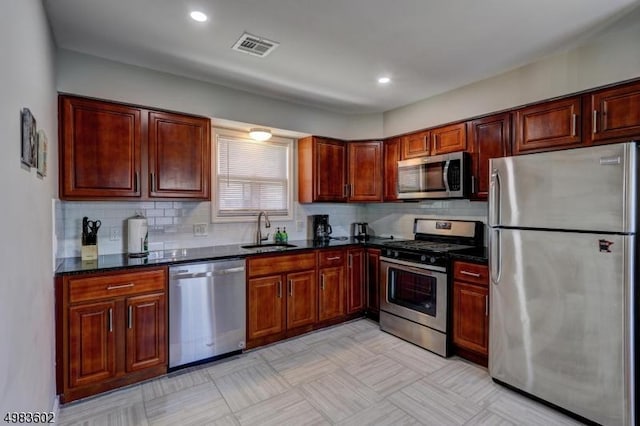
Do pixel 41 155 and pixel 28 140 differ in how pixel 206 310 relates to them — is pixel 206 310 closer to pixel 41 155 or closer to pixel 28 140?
pixel 41 155

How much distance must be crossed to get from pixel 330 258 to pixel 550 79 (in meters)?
2.67

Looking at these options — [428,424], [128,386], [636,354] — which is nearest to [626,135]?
[636,354]

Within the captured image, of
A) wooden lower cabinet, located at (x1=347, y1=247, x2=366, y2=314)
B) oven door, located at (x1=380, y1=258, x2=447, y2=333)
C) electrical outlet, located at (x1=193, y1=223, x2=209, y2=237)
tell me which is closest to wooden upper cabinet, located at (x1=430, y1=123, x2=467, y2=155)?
oven door, located at (x1=380, y1=258, x2=447, y2=333)

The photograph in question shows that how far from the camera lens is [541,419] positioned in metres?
2.21

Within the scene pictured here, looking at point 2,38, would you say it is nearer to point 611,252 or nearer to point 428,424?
point 428,424

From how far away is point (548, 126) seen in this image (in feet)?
8.80

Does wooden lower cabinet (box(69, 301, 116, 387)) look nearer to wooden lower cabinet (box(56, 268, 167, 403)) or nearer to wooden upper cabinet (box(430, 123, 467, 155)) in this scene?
wooden lower cabinet (box(56, 268, 167, 403))

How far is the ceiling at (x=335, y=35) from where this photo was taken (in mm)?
2076

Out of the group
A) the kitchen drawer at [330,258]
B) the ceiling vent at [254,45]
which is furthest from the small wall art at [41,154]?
the kitchen drawer at [330,258]

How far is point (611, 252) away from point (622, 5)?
1551mm

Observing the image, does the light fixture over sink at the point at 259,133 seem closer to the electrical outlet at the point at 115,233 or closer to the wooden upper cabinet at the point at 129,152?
the wooden upper cabinet at the point at 129,152

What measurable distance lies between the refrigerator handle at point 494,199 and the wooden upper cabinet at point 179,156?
255cm

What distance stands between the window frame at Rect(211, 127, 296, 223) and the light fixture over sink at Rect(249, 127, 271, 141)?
200mm

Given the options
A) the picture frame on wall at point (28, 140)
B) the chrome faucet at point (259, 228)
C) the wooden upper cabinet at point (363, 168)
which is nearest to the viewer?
the picture frame on wall at point (28, 140)
